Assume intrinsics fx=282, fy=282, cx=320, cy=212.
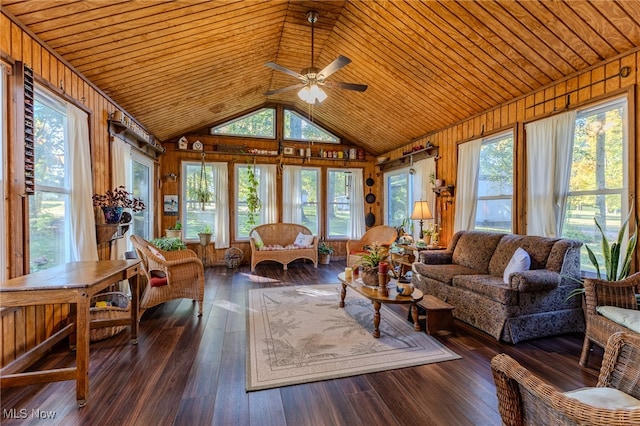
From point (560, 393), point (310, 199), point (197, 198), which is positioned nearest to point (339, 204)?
point (310, 199)

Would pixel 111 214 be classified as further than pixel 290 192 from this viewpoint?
No

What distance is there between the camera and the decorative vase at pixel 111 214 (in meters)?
3.43

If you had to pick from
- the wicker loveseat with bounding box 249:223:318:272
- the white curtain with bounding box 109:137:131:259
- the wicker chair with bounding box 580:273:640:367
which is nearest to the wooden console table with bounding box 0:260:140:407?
the white curtain with bounding box 109:137:131:259

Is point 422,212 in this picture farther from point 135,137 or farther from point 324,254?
point 135,137

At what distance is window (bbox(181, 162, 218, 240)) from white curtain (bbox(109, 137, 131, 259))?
2324 millimetres

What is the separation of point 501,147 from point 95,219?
5.65 metres

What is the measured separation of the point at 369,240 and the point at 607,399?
210 inches

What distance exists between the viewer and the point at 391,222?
288 inches

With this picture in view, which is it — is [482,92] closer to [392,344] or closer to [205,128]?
[392,344]

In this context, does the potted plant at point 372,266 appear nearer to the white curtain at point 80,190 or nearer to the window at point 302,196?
the white curtain at point 80,190

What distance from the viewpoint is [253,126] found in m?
7.05

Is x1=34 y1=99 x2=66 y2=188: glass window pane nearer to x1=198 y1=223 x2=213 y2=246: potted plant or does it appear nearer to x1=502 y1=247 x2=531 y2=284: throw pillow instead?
x1=198 y1=223 x2=213 y2=246: potted plant

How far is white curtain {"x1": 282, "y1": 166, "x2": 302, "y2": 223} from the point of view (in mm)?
7109

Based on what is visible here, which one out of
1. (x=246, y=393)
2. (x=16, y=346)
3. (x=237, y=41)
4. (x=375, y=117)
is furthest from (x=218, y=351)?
(x=375, y=117)
